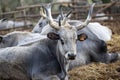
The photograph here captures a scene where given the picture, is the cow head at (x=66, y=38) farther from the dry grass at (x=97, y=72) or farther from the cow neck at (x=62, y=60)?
the dry grass at (x=97, y=72)

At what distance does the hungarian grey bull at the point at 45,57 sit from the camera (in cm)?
632

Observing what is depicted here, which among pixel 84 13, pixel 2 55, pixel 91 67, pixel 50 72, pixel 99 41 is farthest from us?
pixel 84 13

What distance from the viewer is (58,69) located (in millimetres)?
6570

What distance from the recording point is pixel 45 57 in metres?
6.63

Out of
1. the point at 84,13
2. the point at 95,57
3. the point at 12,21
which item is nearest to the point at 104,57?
the point at 95,57

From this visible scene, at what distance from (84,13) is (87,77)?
9.90m

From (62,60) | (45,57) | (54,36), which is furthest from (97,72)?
(54,36)

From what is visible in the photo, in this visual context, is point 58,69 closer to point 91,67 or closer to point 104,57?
point 91,67

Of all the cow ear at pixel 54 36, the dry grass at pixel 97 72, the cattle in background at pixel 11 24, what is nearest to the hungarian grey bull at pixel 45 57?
the cow ear at pixel 54 36

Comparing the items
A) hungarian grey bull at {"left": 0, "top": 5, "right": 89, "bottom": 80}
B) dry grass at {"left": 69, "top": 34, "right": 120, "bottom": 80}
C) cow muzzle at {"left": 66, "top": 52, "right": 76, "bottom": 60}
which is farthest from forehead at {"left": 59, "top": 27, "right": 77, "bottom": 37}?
dry grass at {"left": 69, "top": 34, "right": 120, "bottom": 80}

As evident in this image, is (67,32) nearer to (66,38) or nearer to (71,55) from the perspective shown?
(66,38)

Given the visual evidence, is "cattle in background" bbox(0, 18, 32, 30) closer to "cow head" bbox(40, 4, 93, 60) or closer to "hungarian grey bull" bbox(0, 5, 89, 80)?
"hungarian grey bull" bbox(0, 5, 89, 80)

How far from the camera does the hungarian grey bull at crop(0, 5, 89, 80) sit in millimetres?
6324

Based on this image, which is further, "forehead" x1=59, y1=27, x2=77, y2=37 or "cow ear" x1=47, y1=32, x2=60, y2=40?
"cow ear" x1=47, y1=32, x2=60, y2=40
